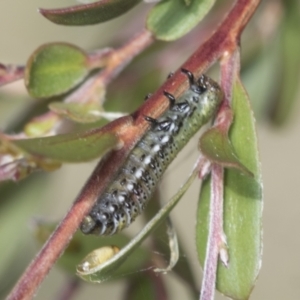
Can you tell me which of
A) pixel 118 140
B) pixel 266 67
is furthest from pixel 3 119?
pixel 118 140

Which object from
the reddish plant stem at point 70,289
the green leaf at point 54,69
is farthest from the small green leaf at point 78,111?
the reddish plant stem at point 70,289

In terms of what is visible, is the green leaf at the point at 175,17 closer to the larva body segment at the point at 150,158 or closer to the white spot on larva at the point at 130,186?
the larva body segment at the point at 150,158

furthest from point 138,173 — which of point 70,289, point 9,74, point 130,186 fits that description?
point 70,289

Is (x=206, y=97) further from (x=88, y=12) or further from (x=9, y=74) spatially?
(x=9, y=74)

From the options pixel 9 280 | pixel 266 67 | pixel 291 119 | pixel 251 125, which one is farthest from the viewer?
pixel 291 119

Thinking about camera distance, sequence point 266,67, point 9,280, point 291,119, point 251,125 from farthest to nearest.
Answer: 1. point 291,119
2. point 266,67
3. point 9,280
4. point 251,125

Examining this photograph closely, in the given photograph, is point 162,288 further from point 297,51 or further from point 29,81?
point 297,51

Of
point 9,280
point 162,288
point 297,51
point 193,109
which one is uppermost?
point 297,51
